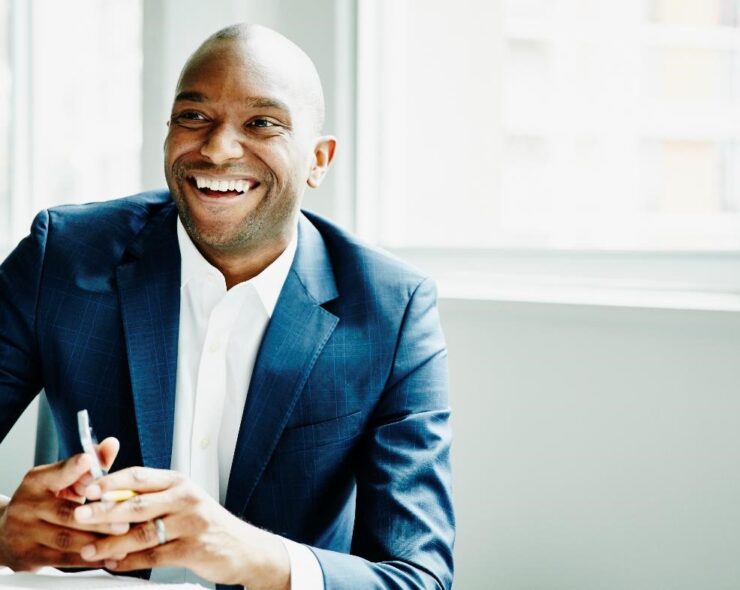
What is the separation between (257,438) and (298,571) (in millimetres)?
256

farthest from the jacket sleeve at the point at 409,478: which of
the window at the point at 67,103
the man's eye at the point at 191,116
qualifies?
the window at the point at 67,103

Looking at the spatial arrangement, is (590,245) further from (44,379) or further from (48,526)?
(48,526)

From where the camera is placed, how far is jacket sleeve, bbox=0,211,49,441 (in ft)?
4.91

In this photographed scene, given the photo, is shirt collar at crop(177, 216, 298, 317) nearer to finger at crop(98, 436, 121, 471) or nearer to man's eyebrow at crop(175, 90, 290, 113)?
man's eyebrow at crop(175, 90, 290, 113)

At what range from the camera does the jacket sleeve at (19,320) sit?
1.50 metres

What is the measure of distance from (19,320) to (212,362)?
317 mm

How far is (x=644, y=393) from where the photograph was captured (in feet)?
5.49

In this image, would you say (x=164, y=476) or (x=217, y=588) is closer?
(x=164, y=476)

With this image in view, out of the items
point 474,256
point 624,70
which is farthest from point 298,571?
point 624,70

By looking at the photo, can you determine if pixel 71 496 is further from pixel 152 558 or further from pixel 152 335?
pixel 152 335

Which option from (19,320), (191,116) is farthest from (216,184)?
(19,320)

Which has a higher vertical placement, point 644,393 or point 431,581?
point 644,393

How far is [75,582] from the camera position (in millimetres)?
1086

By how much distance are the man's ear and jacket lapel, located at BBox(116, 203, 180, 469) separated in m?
0.29
